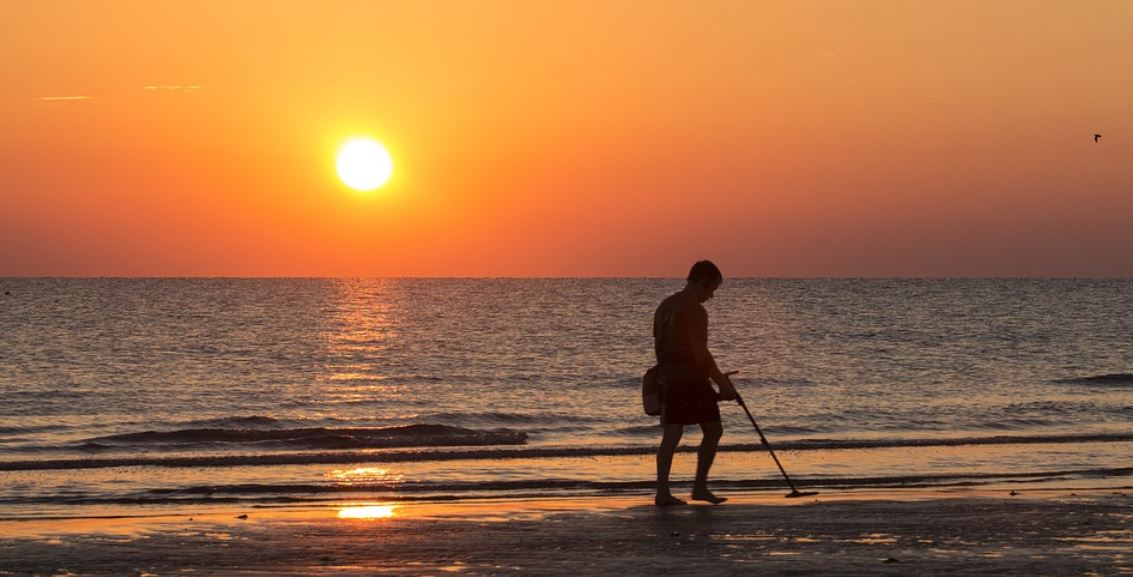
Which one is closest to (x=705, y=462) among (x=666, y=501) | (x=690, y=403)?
(x=666, y=501)

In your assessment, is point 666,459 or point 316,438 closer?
point 666,459

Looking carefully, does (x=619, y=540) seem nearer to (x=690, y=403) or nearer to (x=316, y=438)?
(x=690, y=403)

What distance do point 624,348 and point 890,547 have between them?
48.7 m

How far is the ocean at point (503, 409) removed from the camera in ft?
52.6

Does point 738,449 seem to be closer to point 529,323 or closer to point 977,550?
point 977,550

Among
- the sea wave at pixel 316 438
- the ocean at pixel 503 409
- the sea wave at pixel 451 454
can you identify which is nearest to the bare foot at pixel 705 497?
the ocean at pixel 503 409

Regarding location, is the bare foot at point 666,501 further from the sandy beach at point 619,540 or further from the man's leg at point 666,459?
the sandy beach at point 619,540

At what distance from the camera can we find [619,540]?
9.44 meters

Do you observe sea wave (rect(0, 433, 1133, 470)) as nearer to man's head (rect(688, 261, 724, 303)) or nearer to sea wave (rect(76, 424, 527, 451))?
sea wave (rect(76, 424, 527, 451))

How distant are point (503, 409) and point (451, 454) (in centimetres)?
1201

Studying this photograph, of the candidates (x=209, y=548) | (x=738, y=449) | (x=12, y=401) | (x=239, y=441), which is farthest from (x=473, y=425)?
(x=209, y=548)

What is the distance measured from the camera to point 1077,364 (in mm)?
47750

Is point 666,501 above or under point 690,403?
under

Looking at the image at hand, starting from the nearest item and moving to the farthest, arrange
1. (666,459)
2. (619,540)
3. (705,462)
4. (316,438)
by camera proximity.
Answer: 1. (619,540)
2. (666,459)
3. (705,462)
4. (316,438)
